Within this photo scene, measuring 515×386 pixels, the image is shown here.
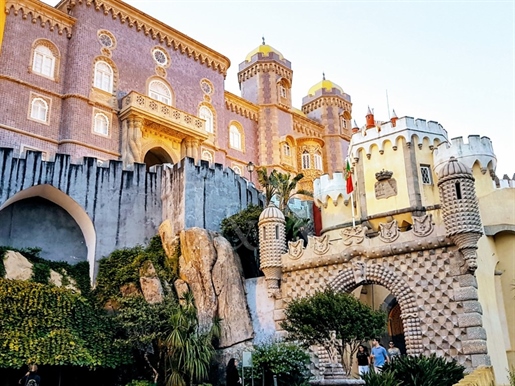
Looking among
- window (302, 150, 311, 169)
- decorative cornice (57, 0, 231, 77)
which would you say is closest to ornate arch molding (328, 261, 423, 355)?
decorative cornice (57, 0, 231, 77)

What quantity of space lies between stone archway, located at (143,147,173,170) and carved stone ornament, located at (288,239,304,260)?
1384cm

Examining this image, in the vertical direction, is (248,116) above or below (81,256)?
above

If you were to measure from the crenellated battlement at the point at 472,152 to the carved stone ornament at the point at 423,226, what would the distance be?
319 inches

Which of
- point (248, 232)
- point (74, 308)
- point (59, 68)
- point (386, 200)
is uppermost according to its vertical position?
point (59, 68)

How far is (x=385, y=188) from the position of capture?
25.0m

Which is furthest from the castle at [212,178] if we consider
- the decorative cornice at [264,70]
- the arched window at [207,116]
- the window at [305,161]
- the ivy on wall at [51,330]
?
the ivy on wall at [51,330]

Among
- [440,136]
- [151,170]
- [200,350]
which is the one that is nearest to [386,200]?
[440,136]

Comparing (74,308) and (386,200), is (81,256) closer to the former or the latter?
(74,308)

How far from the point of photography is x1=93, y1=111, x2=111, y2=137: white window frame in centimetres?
2808

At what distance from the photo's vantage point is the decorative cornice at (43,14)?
26.8 m

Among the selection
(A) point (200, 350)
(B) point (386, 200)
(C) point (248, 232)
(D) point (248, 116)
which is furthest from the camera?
(D) point (248, 116)

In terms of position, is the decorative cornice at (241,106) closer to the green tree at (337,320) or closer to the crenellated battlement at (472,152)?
the crenellated battlement at (472,152)

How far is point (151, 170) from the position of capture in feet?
73.8

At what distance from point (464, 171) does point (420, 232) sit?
2.35 m
